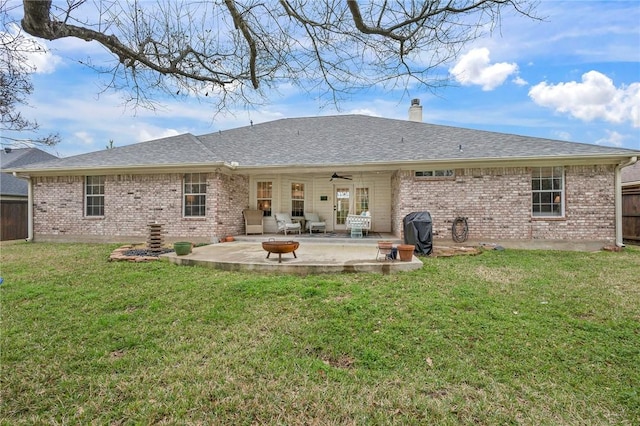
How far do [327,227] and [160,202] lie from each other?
634cm

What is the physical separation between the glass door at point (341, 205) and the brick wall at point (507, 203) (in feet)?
9.94

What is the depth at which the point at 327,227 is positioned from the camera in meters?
12.8

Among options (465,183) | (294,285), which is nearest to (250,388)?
(294,285)

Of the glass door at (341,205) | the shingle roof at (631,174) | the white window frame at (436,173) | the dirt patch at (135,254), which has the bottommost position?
the dirt patch at (135,254)

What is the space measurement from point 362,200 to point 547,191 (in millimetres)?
6135

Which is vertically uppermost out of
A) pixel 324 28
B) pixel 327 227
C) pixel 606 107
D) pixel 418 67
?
pixel 606 107

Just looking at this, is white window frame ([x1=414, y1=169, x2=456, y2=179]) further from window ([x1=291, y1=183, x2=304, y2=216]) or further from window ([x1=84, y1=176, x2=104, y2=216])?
window ([x1=84, y1=176, x2=104, y2=216])

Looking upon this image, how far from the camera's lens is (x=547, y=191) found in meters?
9.20

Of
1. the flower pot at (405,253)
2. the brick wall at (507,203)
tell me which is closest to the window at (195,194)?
the brick wall at (507,203)

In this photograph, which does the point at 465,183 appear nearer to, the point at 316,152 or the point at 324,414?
the point at 316,152

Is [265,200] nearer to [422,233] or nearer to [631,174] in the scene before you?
[422,233]

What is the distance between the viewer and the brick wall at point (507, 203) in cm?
892

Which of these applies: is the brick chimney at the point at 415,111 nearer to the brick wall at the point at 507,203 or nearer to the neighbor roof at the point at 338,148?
the neighbor roof at the point at 338,148

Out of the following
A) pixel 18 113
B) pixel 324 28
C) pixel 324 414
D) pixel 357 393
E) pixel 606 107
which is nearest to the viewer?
pixel 324 414
